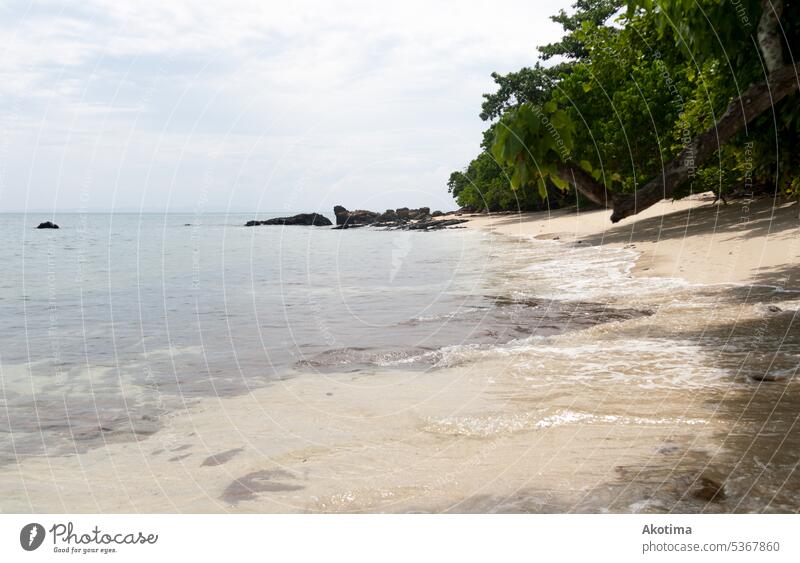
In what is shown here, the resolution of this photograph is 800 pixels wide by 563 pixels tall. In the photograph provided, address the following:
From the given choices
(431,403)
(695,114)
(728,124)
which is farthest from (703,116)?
(728,124)

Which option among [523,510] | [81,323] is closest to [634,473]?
[523,510]

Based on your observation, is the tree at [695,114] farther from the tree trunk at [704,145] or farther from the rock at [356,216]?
the rock at [356,216]

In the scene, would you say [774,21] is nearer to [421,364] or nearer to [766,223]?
[421,364]

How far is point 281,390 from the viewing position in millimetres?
10656

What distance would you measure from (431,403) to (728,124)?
496 centimetres

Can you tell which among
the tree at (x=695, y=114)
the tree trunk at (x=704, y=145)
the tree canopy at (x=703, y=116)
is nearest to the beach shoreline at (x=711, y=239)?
the tree canopy at (x=703, y=116)

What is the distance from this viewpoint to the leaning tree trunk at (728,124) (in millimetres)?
4730

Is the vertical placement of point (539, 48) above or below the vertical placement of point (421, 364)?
above

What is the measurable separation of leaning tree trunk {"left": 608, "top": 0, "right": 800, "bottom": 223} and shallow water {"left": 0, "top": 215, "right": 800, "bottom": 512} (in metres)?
2.23

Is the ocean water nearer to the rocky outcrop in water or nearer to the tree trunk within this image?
the tree trunk

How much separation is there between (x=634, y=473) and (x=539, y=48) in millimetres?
59905

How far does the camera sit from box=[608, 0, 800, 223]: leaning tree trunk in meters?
4.73

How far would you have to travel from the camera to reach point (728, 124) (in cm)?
559

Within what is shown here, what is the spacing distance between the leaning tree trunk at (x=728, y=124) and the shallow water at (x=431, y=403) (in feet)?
7.33
